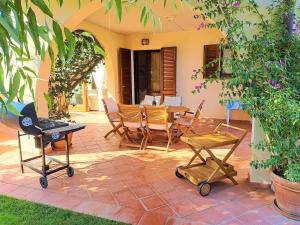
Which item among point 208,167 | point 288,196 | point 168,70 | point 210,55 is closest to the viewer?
point 288,196

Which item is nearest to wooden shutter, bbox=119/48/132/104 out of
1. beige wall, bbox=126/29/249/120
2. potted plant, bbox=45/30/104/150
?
beige wall, bbox=126/29/249/120

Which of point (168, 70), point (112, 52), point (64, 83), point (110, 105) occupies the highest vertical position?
point (112, 52)

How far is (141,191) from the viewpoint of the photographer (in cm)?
302

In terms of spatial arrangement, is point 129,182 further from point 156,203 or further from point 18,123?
point 18,123

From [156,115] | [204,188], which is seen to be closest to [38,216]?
[204,188]

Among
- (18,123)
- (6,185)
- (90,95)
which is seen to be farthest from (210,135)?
(90,95)

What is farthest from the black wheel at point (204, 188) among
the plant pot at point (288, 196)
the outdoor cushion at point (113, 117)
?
the outdoor cushion at point (113, 117)

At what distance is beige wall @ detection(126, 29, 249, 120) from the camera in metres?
7.33

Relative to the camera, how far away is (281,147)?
7.68ft

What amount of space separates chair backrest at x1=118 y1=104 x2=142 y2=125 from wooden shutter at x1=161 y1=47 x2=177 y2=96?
120 inches

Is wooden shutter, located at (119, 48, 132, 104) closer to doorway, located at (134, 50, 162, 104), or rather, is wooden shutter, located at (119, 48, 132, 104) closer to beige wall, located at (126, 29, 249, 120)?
doorway, located at (134, 50, 162, 104)

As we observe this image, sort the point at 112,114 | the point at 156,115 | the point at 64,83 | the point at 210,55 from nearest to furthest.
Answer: the point at 156,115 → the point at 64,83 → the point at 112,114 → the point at 210,55

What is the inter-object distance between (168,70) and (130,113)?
328 cm

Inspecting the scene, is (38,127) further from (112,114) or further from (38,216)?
(112,114)
